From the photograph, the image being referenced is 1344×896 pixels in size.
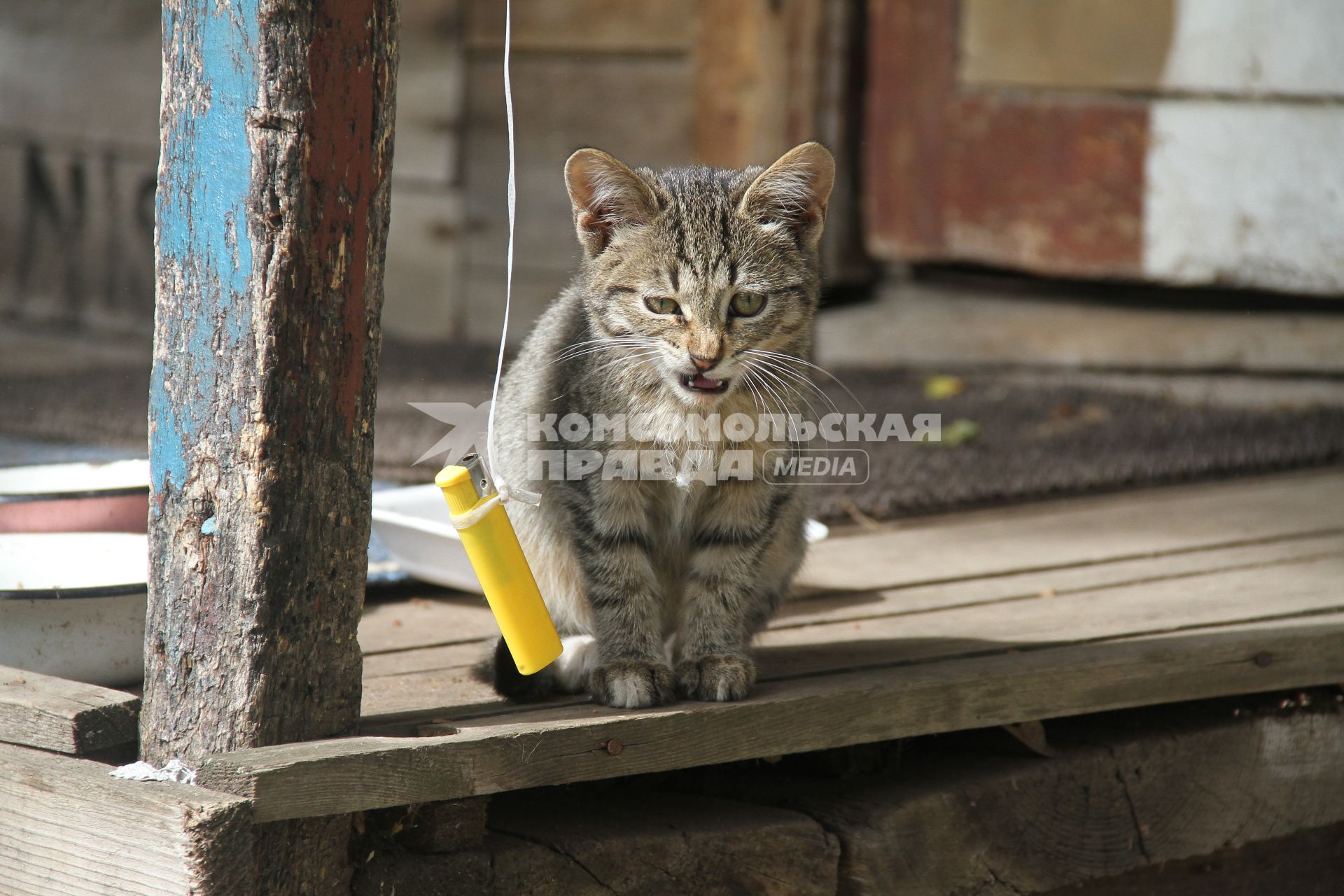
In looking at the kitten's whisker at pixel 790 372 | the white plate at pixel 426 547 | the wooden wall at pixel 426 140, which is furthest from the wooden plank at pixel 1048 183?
the kitten's whisker at pixel 790 372

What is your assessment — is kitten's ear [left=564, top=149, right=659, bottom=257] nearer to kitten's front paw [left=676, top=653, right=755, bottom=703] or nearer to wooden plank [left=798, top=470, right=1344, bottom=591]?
kitten's front paw [left=676, top=653, right=755, bottom=703]

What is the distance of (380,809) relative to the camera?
1.92 metres

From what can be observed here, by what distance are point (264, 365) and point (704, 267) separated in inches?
34.7

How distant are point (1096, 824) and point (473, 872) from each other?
110cm

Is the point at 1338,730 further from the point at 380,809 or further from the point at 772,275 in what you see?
the point at 380,809

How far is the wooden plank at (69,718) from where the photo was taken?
1811 millimetres

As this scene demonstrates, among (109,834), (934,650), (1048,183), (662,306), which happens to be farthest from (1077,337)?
(109,834)

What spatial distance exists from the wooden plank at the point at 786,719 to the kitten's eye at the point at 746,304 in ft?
1.96

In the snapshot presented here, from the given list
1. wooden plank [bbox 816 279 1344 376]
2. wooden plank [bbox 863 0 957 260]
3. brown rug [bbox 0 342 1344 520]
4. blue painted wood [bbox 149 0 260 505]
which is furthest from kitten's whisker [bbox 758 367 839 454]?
wooden plank [bbox 863 0 957 260]

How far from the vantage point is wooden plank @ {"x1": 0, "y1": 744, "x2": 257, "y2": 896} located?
1.62 meters

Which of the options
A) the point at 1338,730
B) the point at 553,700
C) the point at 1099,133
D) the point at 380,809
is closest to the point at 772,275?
the point at 553,700

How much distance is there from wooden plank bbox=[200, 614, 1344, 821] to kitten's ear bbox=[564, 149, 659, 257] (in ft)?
2.62

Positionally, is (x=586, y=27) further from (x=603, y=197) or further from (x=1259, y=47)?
(x=603, y=197)

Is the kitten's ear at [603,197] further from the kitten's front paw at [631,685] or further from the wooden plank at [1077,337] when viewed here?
the wooden plank at [1077,337]
